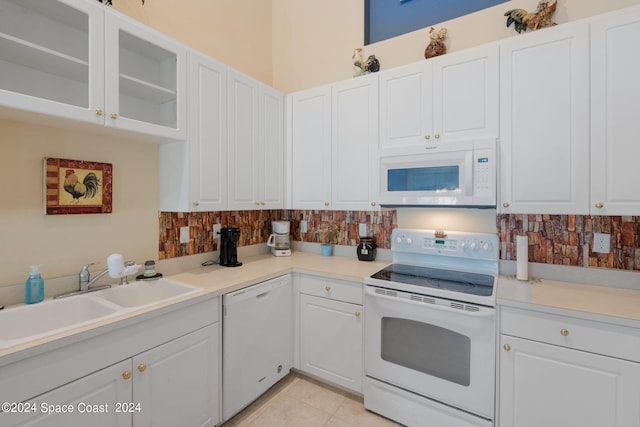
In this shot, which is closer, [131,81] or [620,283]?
[131,81]

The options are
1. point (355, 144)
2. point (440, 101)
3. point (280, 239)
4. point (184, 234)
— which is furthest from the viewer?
point (280, 239)

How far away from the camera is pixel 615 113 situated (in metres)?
1.49

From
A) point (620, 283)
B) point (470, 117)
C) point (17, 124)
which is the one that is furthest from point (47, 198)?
point (620, 283)

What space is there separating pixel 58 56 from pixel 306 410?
241cm

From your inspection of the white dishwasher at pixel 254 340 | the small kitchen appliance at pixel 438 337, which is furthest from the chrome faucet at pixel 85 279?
the small kitchen appliance at pixel 438 337

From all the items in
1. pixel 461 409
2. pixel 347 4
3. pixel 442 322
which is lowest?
pixel 461 409

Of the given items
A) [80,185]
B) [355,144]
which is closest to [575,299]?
[355,144]

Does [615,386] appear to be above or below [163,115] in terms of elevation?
below

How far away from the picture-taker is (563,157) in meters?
1.61

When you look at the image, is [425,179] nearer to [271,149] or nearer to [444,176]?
[444,176]

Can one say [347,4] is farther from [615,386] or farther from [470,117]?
[615,386]

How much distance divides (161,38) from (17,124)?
851 millimetres

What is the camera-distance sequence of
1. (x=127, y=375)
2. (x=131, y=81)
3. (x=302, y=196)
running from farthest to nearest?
1. (x=302, y=196)
2. (x=131, y=81)
3. (x=127, y=375)

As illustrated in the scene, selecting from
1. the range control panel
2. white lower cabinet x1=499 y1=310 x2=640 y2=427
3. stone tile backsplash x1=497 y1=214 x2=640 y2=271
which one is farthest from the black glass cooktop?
stone tile backsplash x1=497 y1=214 x2=640 y2=271
